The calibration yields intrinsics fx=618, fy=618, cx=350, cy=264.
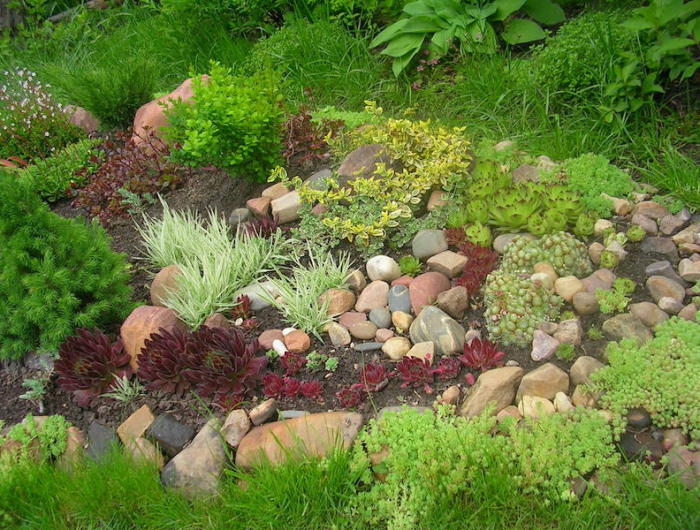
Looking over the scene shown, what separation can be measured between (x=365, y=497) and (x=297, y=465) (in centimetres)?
33

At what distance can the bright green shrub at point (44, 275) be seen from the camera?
10.9 ft

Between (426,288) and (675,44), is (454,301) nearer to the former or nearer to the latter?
(426,288)

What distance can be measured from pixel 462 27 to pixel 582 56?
1.09 metres

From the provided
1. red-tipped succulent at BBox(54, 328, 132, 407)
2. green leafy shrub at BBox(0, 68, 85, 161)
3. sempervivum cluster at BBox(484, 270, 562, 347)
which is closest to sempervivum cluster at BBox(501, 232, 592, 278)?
sempervivum cluster at BBox(484, 270, 562, 347)

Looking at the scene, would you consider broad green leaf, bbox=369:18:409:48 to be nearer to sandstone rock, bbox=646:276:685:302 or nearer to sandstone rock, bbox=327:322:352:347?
sandstone rock, bbox=327:322:352:347

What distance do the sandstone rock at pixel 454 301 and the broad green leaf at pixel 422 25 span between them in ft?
9.13

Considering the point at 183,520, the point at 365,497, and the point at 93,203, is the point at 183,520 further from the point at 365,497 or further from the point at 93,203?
the point at 93,203

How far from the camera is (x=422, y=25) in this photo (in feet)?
17.4

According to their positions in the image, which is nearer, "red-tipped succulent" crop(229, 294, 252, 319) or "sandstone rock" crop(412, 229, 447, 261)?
"red-tipped succulent" crop(229, 294, 252, 319)

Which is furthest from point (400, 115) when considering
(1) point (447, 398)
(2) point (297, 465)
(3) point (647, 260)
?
(2) point (297, 465)

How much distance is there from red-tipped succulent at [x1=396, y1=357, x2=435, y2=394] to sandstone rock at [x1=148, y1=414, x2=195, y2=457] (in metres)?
1.10

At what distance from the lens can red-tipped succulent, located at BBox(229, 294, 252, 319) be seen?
3.69m

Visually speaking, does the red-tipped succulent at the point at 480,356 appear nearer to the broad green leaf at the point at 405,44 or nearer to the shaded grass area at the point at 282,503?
the shaded grass area at the point at 282,503

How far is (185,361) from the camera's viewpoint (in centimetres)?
321
